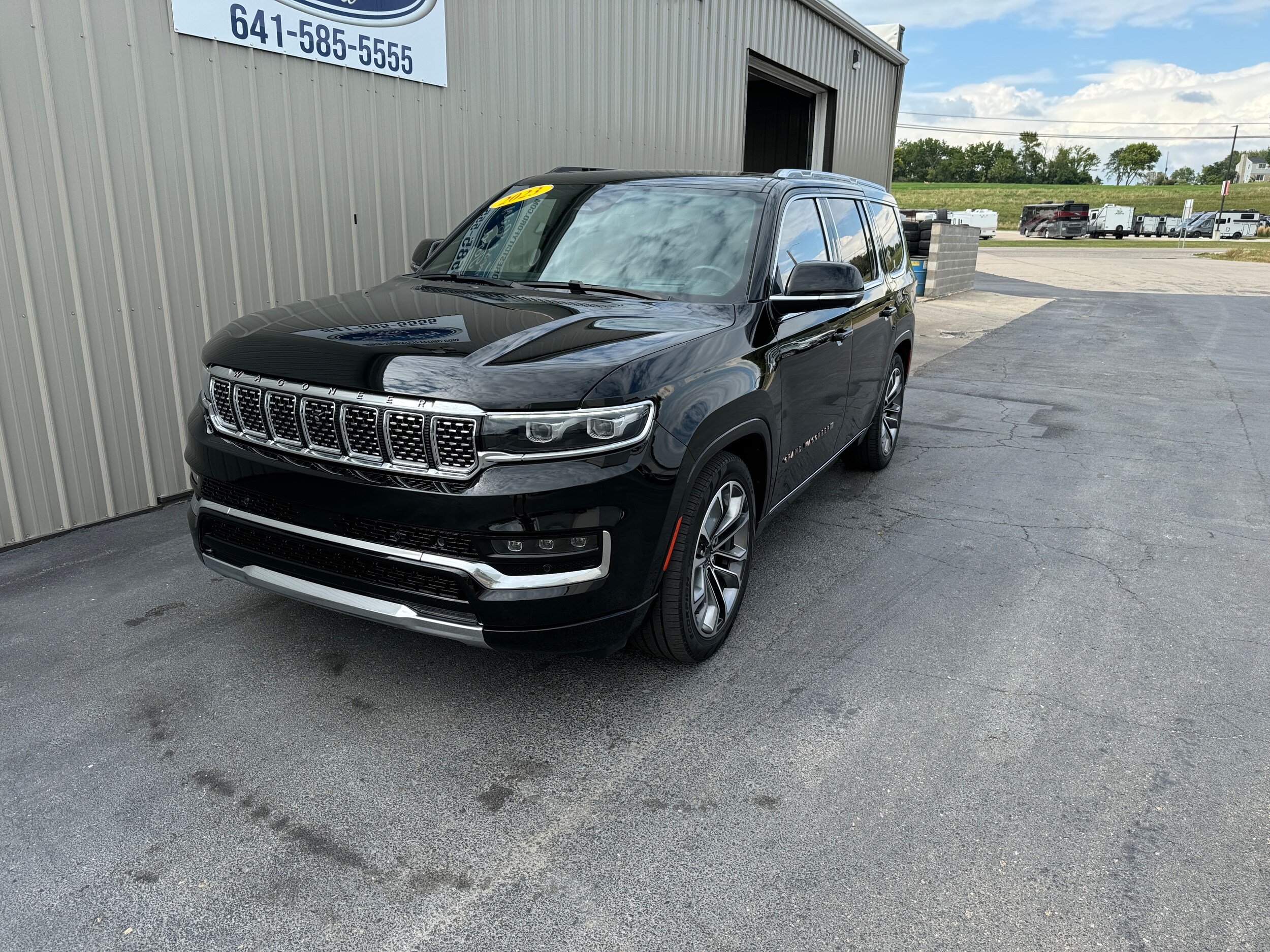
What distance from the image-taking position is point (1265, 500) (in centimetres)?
593

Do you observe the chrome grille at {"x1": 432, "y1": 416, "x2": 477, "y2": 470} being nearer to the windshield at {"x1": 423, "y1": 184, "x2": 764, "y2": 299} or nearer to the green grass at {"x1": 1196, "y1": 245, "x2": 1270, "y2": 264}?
the windshield at {"x1": 423, "y1": 184, "x2": 764, "y2": 299}

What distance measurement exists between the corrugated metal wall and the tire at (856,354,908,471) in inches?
145

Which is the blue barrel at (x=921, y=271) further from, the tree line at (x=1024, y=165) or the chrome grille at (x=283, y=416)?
the tree line at (x=1024, y=165)

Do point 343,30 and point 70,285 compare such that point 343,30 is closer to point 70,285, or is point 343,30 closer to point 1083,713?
point 70,285

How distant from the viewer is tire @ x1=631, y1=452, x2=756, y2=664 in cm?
323

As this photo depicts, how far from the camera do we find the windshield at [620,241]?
3934 millimetres

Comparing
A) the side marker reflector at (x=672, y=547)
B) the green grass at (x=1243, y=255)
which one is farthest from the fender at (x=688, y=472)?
the green grass at (x=1243, y=255)

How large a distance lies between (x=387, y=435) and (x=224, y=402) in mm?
856

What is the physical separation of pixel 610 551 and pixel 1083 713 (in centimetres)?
191

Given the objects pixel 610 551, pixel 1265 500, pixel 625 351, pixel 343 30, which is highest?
pixel 343 30

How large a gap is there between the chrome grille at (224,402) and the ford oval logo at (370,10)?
11.9 ft

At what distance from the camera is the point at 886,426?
20.9 ft

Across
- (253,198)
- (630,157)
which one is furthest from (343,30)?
(630,157)

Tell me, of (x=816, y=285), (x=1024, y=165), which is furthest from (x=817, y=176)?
(x=1024, y=165)
